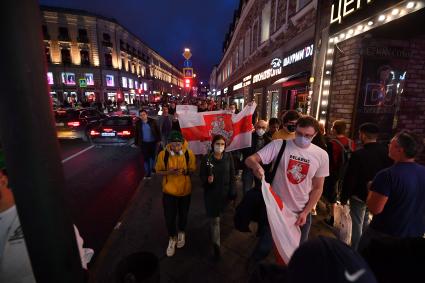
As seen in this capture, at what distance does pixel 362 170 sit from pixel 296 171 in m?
1.20

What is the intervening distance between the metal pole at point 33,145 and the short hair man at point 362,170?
3.50m

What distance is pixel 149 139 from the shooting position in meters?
6.64

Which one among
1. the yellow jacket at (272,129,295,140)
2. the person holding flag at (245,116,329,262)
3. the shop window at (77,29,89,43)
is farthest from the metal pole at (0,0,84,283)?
the shop window at (77,29,89,43)

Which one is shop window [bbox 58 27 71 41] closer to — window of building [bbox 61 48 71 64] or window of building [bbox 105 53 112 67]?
window of building [bbox 61 48 71 64]

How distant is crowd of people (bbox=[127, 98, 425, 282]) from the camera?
2.28 metres

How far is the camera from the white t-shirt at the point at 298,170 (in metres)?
2.71

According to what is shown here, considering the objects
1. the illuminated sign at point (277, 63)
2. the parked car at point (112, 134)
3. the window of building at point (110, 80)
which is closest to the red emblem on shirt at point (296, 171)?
the illuminated sign at point (277, 63)

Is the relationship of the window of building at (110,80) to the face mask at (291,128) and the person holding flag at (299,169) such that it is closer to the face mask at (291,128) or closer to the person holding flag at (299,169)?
the face mask at (291,128)

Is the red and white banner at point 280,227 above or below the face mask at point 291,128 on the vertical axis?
below

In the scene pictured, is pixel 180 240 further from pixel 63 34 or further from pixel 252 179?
pixel 63 34

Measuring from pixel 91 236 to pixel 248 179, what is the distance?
324cm

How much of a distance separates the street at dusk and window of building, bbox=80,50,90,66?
4439cm

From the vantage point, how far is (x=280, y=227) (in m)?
2.44

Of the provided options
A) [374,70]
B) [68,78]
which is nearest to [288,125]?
[374,70]
